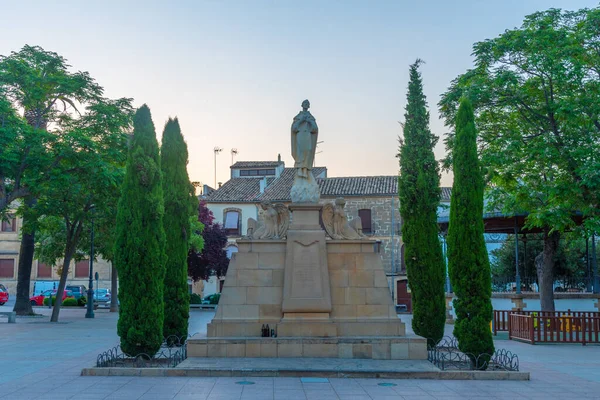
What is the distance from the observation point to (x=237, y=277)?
1393cm

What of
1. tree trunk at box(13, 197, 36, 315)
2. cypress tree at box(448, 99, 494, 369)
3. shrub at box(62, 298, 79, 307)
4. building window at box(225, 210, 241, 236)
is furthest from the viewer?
building window at box(225, 210, 241, 236)

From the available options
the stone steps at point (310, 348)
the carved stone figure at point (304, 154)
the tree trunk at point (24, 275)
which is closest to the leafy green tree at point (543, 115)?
the carved stone figure at point (304, 154)

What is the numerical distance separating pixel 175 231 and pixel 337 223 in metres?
4.86

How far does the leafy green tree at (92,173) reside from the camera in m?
22.5

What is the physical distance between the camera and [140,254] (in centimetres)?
1252

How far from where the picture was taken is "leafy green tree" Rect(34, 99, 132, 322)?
885 inches

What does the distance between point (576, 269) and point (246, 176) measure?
102 feet

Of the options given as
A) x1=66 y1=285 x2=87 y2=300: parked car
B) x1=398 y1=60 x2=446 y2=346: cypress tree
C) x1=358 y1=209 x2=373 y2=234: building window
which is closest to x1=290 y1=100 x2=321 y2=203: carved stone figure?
x1=398 y1=60 x2=446 y2=346: cypress tree

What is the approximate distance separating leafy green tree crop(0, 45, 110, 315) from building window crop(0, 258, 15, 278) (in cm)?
3128

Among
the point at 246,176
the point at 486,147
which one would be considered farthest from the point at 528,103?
the point at 246,176

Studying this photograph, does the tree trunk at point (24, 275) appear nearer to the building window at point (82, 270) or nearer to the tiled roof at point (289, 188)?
the tiled roof at point (289, 188)

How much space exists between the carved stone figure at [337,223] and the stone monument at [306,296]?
24 mm

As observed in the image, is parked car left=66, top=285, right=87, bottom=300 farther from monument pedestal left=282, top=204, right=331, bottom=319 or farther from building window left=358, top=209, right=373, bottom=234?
monument pedestal left=282, top=204, right=331, bottom=319

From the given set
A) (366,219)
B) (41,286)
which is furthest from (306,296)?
(41,286)
